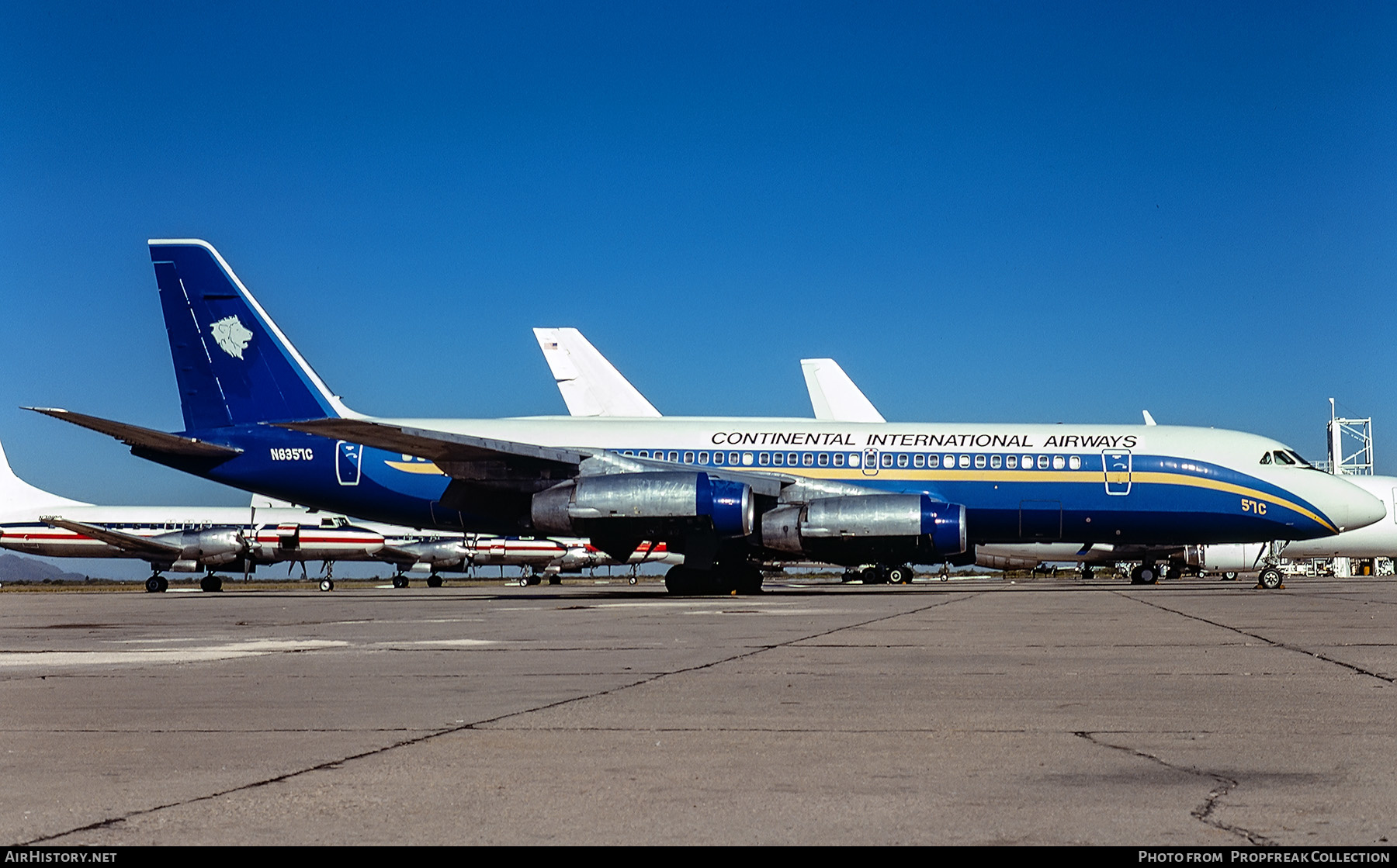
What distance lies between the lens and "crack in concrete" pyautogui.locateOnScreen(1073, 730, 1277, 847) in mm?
4141

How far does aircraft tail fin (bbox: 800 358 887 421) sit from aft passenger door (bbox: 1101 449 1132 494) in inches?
653

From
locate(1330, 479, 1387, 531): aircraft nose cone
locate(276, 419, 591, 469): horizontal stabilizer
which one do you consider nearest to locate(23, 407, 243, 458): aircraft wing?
locate(276, 419, 591, 469): horizontal stabilizer

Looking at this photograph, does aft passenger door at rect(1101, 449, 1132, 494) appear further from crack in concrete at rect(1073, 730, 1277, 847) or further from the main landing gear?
the main landing gear

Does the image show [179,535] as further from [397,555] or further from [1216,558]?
[1216,558]

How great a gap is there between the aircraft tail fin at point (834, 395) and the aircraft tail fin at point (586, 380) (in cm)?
610

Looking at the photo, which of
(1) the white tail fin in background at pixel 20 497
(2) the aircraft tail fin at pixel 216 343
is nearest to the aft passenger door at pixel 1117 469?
(2) the aircraft tail fin at pixel 216 343

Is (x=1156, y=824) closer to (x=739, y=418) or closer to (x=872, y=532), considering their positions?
(x=872, y=532)

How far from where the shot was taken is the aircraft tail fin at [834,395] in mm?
45406

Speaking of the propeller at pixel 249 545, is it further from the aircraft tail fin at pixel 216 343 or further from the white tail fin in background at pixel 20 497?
the aircraft tail fin at pixel 216 343

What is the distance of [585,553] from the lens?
2491 inches

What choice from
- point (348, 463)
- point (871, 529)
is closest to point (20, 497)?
point (348, 463)

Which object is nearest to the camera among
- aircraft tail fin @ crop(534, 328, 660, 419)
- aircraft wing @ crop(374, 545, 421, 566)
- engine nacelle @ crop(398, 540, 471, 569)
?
aircraft tail fin @ crop(534, 328, 660, 419)
